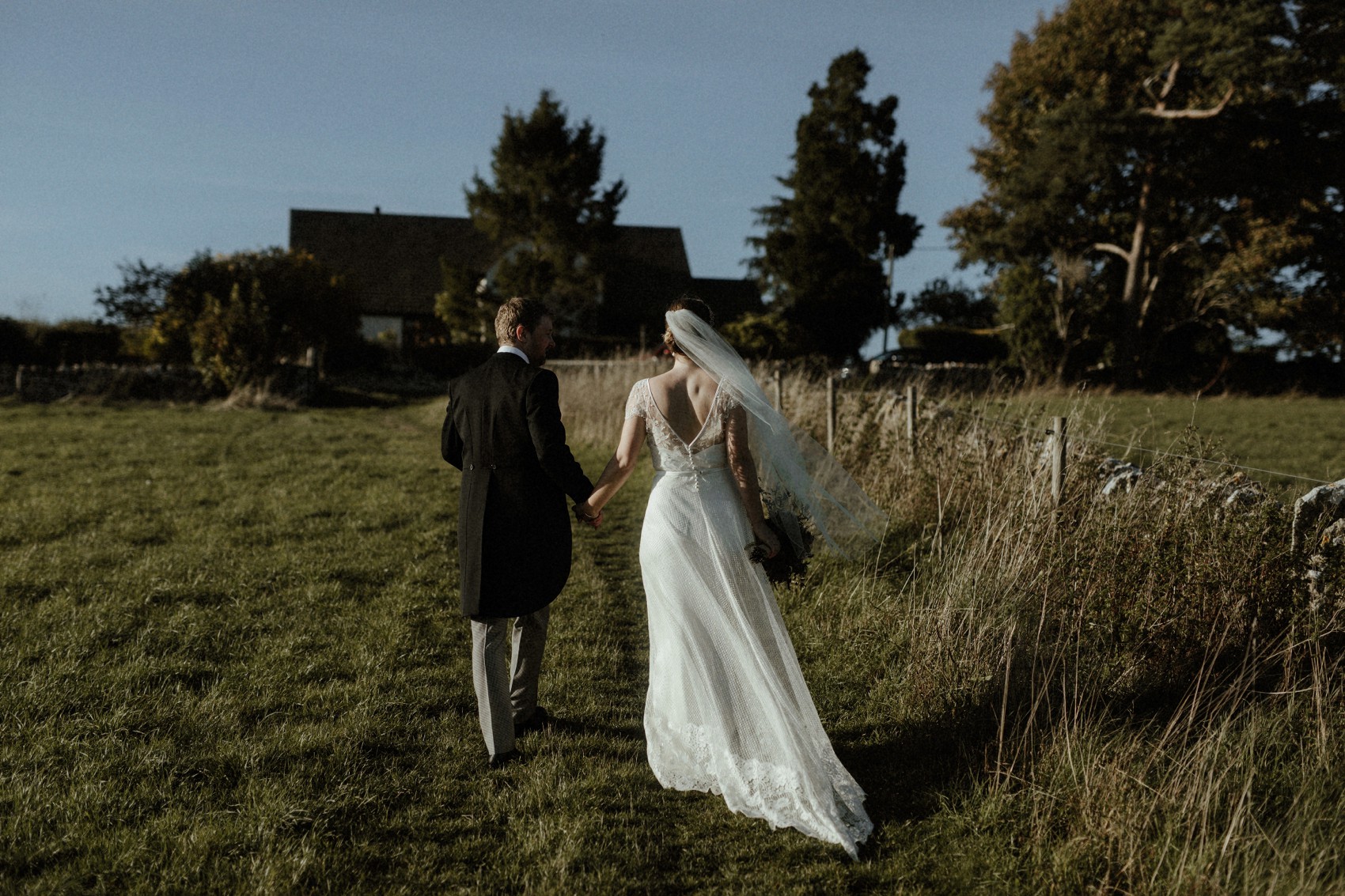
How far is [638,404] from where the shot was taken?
163 inches

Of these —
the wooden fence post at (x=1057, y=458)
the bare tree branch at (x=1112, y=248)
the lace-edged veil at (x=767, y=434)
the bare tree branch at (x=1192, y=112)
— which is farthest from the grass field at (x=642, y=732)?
the bare tree branch at (x=1112, y=248)

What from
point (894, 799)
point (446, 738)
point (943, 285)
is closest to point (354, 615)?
point (446, 738)

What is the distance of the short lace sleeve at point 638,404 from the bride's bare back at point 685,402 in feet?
0.21

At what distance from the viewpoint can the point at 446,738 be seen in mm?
4496

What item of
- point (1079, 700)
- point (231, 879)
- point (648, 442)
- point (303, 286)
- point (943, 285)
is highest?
point (943, 285)

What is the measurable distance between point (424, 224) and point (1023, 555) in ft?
146

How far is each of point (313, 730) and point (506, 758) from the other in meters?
1.05

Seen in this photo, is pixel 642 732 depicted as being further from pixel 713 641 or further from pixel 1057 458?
pixel 1057 458

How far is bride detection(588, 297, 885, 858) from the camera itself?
3889mm

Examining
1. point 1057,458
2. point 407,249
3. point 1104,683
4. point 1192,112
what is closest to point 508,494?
point 1104,683

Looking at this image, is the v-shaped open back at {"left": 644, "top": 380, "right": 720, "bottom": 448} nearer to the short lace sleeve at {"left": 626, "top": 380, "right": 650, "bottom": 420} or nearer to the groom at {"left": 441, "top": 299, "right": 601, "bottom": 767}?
the short lace sleeve at {"left": 626, "top": 380, "right": 650, "bottom": 420}

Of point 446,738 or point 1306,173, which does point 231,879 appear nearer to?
point 446,738

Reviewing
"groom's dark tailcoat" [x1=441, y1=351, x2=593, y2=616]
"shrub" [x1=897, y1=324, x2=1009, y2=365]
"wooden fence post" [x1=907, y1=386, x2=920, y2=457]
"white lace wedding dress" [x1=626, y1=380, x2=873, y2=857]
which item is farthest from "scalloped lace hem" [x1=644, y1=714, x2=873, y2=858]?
"shrub" [x1=897, y1=324, x2=1009, y2=365]

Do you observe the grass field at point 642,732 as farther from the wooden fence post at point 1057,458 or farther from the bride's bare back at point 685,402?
the bride's bare back at point 685,402
